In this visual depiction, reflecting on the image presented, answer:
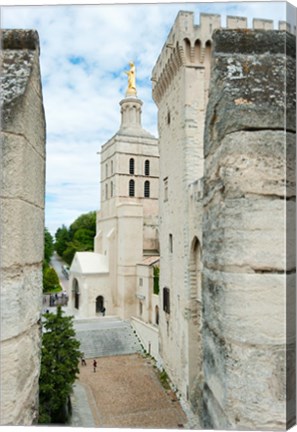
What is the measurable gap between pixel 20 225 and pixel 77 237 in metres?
42.1

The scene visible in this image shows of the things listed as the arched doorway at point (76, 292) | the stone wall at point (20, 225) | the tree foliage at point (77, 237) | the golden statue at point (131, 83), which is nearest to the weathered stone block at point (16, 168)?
the stone wall at point (20, 225)

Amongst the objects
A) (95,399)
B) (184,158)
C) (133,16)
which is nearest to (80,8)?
(133,16)

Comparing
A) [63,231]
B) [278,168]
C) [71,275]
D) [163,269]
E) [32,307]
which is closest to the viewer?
[278,168]

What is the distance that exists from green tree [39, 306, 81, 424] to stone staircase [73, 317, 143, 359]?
770 centimetres

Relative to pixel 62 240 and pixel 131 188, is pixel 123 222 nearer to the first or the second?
pixel 131 188

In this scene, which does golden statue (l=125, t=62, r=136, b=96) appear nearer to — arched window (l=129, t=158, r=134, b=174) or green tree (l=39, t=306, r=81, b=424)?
arched window (l=129, t=158, r=134, b=174)

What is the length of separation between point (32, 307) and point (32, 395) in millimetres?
634

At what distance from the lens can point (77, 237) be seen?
43875mm

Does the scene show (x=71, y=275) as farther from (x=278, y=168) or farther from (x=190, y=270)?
(x=278, y=168)

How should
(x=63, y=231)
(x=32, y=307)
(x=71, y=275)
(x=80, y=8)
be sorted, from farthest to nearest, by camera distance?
1. (x=63, y=231)
2. (x=71, y=275)
3. (x=80, y=8)
4. (x=32, y=307)

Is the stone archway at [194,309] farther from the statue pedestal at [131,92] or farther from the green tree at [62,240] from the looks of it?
the green tree at [62,240]

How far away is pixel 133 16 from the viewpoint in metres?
4.30

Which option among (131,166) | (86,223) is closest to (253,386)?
(131,166)

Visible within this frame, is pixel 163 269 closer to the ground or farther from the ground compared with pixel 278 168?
closer to the ground
